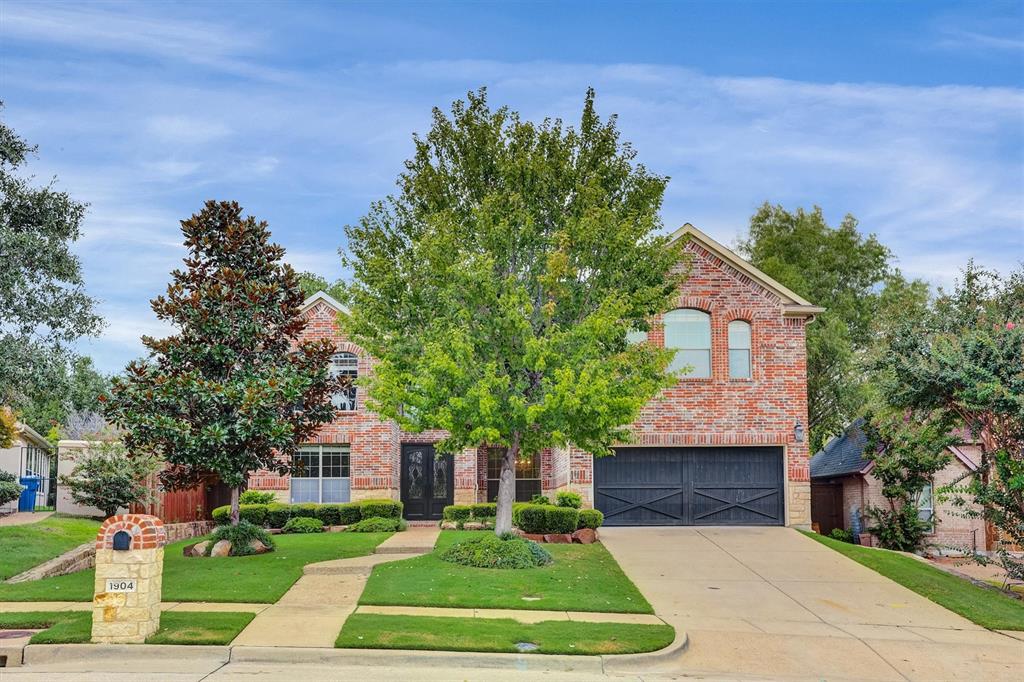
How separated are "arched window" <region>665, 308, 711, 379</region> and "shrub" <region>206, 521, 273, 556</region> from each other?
11.4 m

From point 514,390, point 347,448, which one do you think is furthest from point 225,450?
point 347,448

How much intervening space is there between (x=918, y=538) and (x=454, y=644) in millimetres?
17910

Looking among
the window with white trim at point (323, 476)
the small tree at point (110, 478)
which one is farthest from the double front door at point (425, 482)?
the small tree at point (110, 478)

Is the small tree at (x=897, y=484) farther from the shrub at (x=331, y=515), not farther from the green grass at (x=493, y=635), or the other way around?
the shrub at (x=331, y=515)

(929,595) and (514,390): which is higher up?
(514,390)

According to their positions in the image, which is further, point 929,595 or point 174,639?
point 929,595

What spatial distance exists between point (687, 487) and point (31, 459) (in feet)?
94.3

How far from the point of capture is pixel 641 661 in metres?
11.6

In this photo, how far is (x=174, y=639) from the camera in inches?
455

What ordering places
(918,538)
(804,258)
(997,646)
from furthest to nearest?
(804,258)
(918,538)
(997,646)

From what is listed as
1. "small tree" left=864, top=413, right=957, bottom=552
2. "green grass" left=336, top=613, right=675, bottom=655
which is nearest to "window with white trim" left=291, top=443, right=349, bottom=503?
"green grass" left=336, top=613, right=675, bottom=655

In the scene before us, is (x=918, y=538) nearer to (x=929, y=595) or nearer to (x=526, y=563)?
(x=929, y=595)

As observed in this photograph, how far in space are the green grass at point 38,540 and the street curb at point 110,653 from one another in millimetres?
5754

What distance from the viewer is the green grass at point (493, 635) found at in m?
11.6
